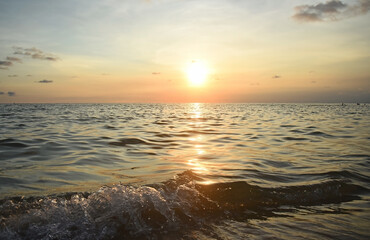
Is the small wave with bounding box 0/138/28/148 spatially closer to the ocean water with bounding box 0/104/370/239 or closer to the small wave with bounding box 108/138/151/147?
the ocean water with bounding box 0/104/370/239

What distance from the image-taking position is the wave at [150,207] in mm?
3949

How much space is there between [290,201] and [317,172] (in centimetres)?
254

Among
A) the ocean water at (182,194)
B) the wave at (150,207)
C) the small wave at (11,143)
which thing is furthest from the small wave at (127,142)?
the wave at (150,207)

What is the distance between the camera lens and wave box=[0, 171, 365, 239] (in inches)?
155

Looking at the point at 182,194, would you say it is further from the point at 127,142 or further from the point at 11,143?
the point at 11,143

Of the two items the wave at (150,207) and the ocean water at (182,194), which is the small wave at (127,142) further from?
the wave at (150,207)

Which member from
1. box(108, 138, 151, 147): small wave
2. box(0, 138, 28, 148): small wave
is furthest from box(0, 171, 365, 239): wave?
box(0, 138, 28, 148): small wave

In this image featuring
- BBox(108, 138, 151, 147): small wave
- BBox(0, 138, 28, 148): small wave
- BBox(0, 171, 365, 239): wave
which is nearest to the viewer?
BBox(0, 171, 365, 239): wave

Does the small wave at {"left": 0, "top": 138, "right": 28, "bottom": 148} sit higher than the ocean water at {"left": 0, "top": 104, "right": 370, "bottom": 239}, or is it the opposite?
the small wave at {"left": 0, "top": 138, "right": 28, "bottom": 148}

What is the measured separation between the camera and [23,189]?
5648 millimetres

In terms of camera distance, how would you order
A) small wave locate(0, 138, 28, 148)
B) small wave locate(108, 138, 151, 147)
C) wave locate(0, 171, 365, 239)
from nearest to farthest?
1. wave locate(0, 171, 365, 239)
2. small wave locate(0, 138, 28, 148)
3. small wave locate(108, 138, 151, 147)

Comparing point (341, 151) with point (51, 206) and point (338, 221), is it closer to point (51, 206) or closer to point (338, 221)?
point (338, 221)

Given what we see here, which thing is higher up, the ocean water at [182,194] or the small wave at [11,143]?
the small wave at [11,143]

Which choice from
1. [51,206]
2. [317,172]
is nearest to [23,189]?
[51,206]
